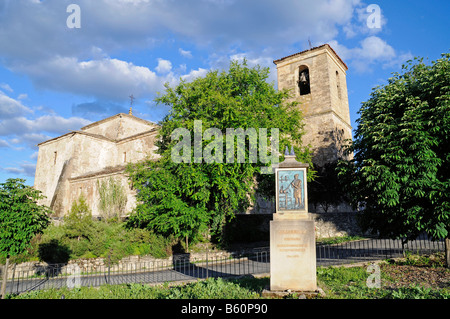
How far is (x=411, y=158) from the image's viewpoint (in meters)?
9.75

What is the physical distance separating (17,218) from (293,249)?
321 inches

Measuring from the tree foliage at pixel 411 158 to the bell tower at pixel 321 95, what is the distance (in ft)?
40.9

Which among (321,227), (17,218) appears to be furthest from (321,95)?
(17,218)

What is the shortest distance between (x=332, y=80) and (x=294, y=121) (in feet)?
35.8

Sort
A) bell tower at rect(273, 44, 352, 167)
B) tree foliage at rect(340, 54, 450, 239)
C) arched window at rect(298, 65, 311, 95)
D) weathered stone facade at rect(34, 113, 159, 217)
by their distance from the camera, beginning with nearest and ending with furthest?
tree foliage at rect(340, 54, 450, 239)
bell tower at rect(273, 44, 352, 167)
weathered stone facade at rect(34, 113, 159, 217)
arched window at rect(298, 65, 311, 95)

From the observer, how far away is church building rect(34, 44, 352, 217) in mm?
25438

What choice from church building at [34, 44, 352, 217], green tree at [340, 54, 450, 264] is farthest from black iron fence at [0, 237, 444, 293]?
church building at [34, 44, 352, 217]

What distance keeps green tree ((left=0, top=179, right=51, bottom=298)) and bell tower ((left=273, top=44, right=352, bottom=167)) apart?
64.6 ft

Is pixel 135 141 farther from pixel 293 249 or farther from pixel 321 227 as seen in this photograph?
pixel 293 249

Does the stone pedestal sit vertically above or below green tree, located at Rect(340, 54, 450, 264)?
below

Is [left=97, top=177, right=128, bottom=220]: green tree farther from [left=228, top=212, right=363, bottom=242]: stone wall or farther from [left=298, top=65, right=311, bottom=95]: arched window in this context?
[left=298, top=65, right=311, bottom=95]: arched window

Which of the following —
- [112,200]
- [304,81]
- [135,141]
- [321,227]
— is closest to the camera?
[321,227]

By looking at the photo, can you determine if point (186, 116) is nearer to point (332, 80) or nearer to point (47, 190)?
point (332, 80)
